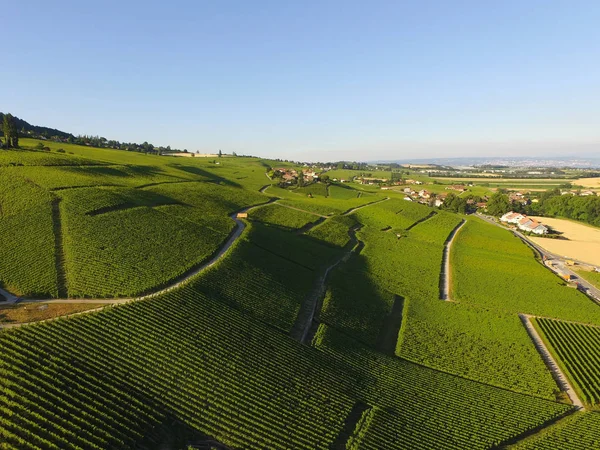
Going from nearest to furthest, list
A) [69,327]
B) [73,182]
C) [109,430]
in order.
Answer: [109,430]
[69,327]
[73,182]

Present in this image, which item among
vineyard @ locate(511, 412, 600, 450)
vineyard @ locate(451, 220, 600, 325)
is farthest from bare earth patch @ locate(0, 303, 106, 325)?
vineyard @ locate(451, 220, 600, 325)

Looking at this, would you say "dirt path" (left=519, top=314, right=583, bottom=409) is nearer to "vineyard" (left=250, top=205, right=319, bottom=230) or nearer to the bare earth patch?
"vineyard" (left=250, top=205, right=319, bottom=230)

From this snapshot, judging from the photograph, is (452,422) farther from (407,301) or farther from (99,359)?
(99,359)

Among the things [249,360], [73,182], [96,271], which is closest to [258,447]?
[249,360]

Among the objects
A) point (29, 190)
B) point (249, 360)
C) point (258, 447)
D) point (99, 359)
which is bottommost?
point (258, 447)

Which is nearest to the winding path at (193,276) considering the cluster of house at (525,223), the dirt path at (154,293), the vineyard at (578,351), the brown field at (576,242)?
the dirt path at (154,293)

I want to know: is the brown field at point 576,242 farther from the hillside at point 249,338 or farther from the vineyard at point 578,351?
the vineyard at point 578,351

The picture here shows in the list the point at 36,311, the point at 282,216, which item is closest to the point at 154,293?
the point at 36,311
